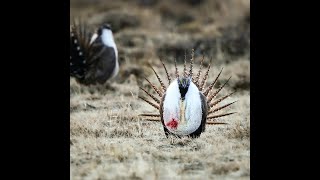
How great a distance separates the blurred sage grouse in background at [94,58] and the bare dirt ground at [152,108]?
0.13 metres

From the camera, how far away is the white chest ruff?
4.27 metres

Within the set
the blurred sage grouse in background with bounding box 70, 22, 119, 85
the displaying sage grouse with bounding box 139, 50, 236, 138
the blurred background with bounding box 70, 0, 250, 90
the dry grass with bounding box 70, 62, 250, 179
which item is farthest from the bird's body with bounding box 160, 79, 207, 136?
the blurred background with bounding box 70, 0, 250, 90

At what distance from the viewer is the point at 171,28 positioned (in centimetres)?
1032

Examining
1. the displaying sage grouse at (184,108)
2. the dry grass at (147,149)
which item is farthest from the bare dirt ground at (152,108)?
the displaying sage grouse at (184,108)

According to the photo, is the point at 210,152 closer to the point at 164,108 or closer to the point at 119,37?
the point at 164,108

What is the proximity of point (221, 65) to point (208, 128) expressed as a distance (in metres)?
3.13

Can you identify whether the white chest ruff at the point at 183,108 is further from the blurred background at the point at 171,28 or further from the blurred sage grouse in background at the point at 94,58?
the blurred background at the point at 171,28

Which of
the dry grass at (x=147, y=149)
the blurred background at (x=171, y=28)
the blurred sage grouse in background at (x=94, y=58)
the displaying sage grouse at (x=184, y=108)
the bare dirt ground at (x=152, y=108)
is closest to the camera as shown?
the dry grass at (x=147, y=149)

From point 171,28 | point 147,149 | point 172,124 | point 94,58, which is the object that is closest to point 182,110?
point 172,124

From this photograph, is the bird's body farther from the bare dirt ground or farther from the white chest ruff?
the bare dirt ground

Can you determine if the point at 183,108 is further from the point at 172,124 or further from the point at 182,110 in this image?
the point at 172,124

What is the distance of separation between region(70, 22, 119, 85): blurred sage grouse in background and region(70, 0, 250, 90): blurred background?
1.46 feet

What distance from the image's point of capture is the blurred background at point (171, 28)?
8.35 metres
